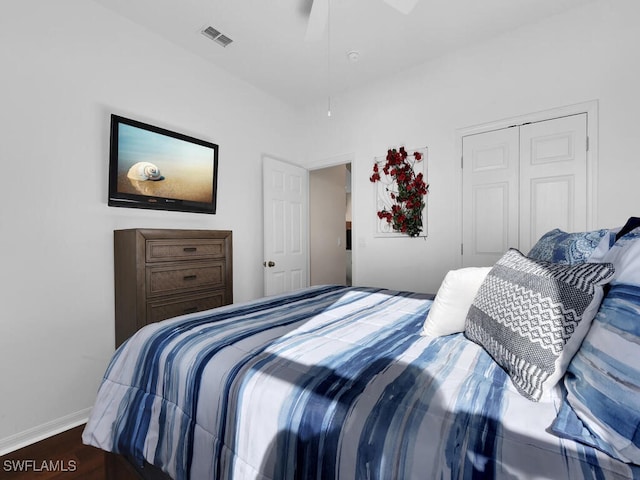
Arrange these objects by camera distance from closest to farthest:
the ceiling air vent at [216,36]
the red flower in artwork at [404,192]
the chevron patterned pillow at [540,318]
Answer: the chevron patterned pillow at [540,318]
the ceiling air vent at [216,36]
the red flower in artwork at [404,192]

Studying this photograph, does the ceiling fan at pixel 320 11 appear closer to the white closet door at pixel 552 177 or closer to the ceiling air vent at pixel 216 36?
the ceiling air vent at pixel 216 36

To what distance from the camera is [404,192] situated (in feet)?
10.6

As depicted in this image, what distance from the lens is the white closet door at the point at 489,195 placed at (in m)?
2.69

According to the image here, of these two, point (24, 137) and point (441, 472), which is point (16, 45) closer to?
point (24, 137)

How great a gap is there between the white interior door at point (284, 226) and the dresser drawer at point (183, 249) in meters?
1.00

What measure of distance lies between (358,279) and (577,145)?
2.36m

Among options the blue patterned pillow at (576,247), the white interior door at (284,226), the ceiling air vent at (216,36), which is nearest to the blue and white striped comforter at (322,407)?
the blue patterned pillow at (576,247)

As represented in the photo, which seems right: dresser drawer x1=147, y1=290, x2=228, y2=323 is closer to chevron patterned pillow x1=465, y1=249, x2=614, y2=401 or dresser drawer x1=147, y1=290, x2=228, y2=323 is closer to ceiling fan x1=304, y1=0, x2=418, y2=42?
chevron patterned pillow x1=465, y1=249, x2=614, y2=401

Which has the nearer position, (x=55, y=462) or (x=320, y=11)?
(x=55, y=462)

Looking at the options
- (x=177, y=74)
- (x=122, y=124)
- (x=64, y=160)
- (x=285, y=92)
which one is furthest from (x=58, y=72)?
(x=285, y=92)

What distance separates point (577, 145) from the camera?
2.40m

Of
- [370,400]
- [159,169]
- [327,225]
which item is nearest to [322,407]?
[370,400]

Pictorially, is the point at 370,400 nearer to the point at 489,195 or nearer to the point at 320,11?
the point at 320,11

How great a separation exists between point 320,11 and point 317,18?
7cm
